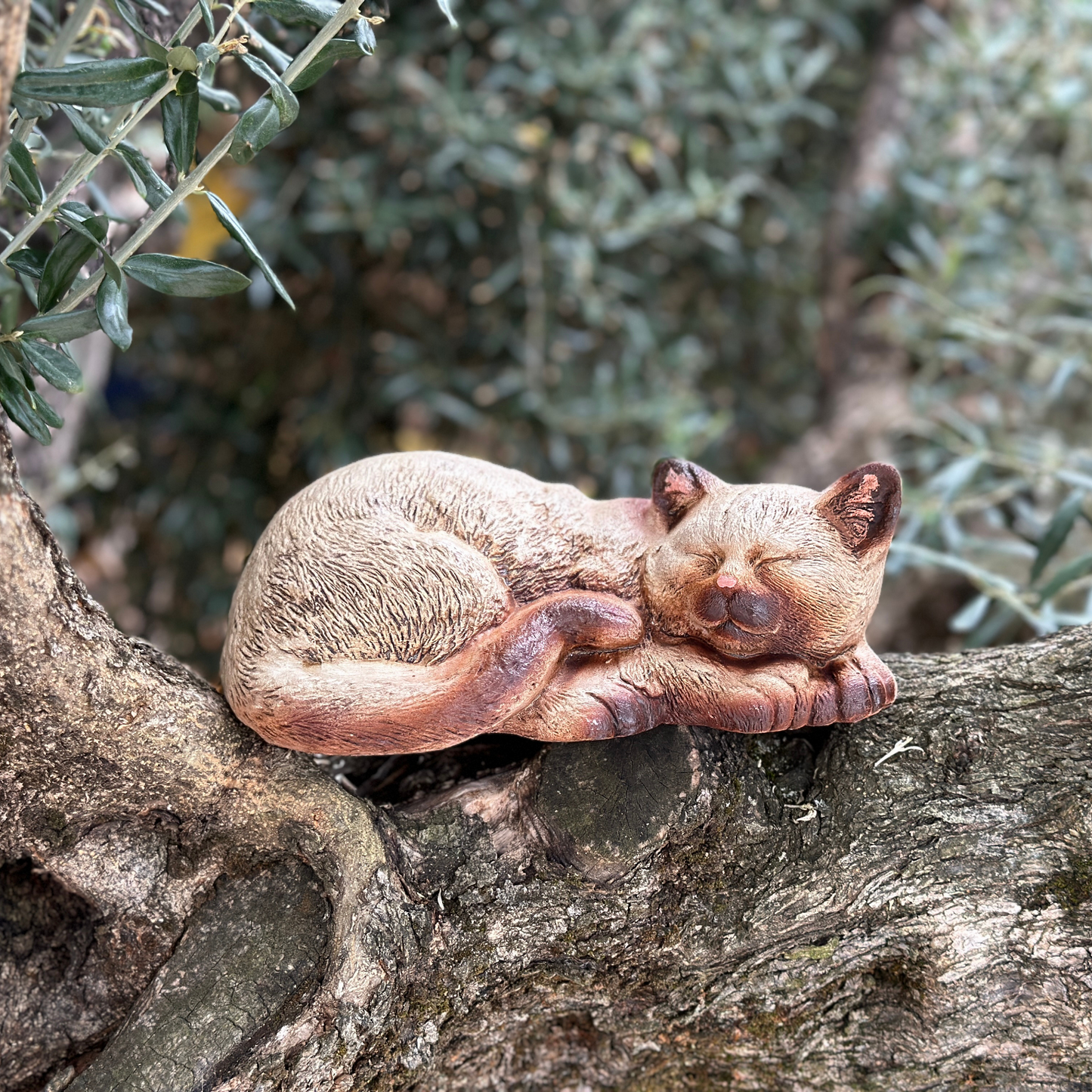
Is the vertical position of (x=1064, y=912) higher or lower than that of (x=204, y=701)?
lower

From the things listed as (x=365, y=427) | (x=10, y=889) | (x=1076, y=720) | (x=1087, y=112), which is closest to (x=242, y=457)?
(x=365, y=427)

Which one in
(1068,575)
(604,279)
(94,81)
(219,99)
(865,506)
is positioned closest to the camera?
(94,81)

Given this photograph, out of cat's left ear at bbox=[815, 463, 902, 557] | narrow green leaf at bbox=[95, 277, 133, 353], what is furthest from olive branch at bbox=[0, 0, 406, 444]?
cat's left ear at bbox=[815, 463, 902, 557]

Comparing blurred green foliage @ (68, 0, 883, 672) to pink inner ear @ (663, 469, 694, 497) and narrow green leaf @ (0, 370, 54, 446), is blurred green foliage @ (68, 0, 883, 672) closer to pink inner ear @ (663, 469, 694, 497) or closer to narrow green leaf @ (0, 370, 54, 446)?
pink inner ear @ (663, 469, 694, 497)

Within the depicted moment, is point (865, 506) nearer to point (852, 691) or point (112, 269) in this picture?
point (852, 691)

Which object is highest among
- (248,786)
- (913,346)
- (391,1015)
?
(248,786)

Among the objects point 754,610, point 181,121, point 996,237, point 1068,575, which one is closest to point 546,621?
point 754,610

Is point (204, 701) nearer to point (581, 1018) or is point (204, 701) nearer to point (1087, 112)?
point (581, 1018)
